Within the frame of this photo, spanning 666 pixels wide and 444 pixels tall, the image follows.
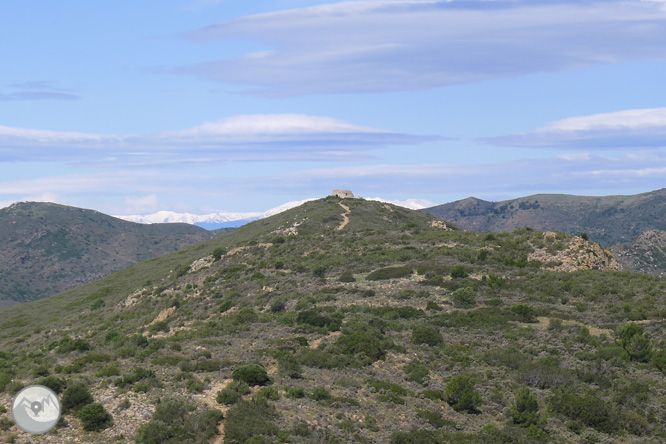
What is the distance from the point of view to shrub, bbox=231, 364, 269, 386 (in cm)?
→ 2914

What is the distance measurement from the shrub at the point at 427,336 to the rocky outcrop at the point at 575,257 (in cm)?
2754

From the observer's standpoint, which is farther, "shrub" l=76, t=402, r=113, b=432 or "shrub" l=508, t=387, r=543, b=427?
"shrub" l=508, t=387, r=543, b=427

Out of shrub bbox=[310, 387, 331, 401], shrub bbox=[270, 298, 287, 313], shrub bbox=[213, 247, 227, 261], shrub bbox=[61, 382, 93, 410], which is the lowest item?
shrub bbox=[310, 387, 331, 401]

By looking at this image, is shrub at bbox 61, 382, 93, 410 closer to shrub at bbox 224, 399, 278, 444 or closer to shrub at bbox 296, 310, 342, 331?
shrub at bbox 224, 399, 278, 444

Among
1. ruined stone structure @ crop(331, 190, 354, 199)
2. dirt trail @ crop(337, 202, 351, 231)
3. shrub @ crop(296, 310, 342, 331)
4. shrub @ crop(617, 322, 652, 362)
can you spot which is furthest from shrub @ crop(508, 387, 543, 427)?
ruined stone structure @ crop(331, 190, 354, 199)

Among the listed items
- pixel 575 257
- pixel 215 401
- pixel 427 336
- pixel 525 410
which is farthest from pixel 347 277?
pixel 215 401

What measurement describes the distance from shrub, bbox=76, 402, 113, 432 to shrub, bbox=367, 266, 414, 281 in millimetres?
35995

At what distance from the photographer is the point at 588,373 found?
1236 inches

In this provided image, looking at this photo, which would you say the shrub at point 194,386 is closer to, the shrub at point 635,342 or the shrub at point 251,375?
the shrub at point 251,375

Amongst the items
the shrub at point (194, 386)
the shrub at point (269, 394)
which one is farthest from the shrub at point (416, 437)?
the shrub at point (194, 386)

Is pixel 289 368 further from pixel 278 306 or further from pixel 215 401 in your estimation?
pixel 278 306

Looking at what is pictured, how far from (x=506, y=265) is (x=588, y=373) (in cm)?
3014

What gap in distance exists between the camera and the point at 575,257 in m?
60.8

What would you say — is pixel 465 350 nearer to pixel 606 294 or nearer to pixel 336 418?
pixel 336 418
